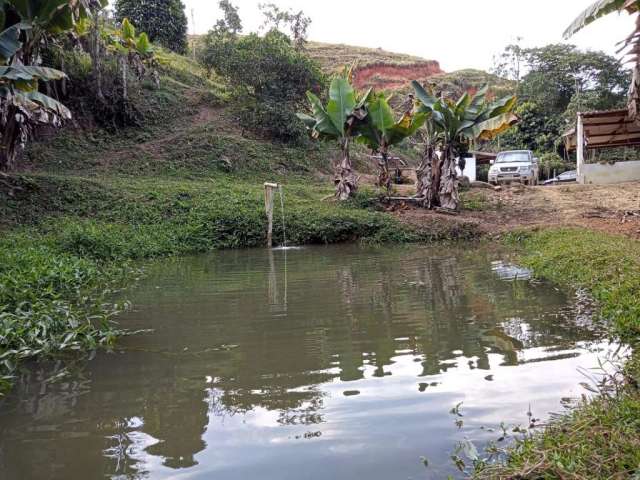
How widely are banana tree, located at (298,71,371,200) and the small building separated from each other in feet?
26.2

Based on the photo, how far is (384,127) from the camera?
55.6 ft

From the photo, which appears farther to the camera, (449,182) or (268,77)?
(268,77)

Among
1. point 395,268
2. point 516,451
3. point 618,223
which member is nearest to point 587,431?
point 516,451

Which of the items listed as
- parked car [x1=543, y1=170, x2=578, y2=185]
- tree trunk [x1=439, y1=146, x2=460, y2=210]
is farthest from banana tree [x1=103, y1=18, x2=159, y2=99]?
parked car [x1=543, y1=170, x2=578, y2=185]

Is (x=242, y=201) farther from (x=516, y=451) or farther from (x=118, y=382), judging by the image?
(x=516, y=451)

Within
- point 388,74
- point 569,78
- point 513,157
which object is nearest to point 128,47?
point 513,157

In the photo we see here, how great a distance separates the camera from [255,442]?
10.8 feet

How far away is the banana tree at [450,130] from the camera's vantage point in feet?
51.8

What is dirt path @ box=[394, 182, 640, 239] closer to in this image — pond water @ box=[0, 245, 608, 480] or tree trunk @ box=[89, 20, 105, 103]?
pond water @ box=[0, 245, 608, 480]

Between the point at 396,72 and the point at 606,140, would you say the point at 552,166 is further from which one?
the point at 396,72

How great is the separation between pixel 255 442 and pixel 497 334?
9.81ft

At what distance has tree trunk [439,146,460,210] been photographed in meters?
17.0

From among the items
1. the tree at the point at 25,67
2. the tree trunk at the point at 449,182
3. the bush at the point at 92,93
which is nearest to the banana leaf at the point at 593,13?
the tree trunk at the point at 449,182

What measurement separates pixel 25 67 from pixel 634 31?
10564mm
